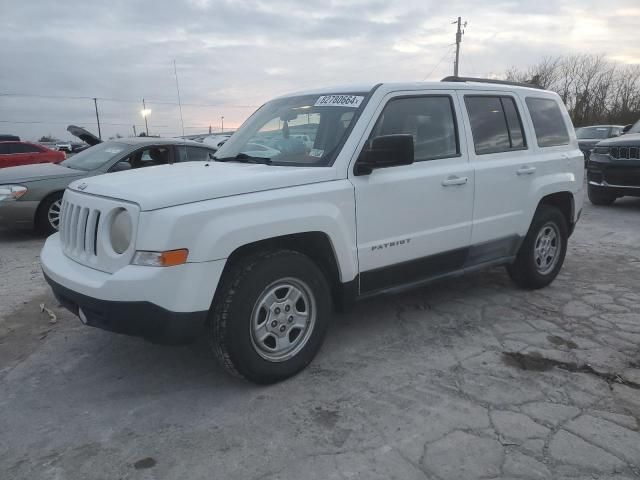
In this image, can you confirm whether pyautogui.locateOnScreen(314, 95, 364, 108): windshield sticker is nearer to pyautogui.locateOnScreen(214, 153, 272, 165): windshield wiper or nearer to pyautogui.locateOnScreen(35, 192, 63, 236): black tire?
pyautogui.locateOnScreen(214, 153, 272, 165): windshield wiper

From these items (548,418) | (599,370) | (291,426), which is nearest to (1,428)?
(291,426)

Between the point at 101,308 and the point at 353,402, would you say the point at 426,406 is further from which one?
the point at 101,308

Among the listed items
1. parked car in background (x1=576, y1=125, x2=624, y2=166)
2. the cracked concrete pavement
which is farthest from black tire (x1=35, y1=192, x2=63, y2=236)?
parked car in background (x1=576, y1=125, x2=624, y2=166)

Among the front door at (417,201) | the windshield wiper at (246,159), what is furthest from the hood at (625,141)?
the windshield wiper at (246,159)

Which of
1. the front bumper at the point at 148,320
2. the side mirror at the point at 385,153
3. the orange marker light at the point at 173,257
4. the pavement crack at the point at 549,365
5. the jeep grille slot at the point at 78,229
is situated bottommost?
the pavement crack at the point at 549,365

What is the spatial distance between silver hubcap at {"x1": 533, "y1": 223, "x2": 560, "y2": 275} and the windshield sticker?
2369 millimetres

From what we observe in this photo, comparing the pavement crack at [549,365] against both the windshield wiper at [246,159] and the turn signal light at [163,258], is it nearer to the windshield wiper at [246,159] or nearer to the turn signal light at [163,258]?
the windshield wiper at [246,159]

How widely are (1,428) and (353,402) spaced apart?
194cm

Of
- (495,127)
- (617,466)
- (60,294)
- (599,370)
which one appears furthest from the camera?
(495,127)

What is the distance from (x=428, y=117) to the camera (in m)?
3.95

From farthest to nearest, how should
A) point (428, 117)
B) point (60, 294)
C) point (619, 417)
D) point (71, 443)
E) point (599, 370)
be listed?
point (428, 117), point (599, 370), point (60, 294), point (619, 417), point (71, 443)

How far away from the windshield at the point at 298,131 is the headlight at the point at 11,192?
169 inches

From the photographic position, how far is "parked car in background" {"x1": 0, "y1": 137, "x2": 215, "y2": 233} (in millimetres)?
7109

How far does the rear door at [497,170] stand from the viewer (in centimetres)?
423
